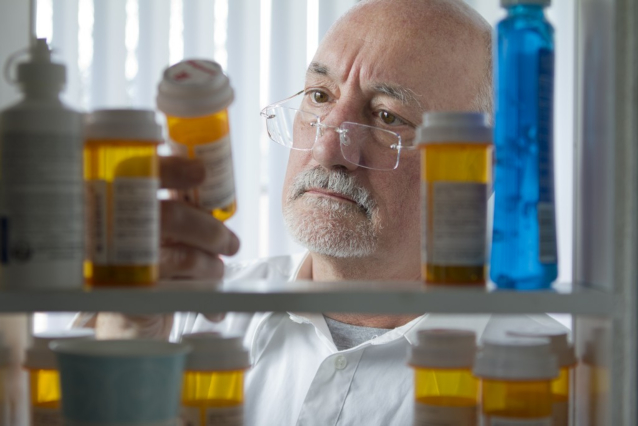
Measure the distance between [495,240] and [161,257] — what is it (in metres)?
0.42

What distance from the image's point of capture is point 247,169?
8.87 feet

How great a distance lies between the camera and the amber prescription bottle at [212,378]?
2.51ft

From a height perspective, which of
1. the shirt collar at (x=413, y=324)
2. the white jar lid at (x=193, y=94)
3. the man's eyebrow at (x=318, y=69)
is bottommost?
the shirt collar at (x=413, y=324)

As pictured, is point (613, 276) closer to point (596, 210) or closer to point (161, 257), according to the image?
point (596, 210)

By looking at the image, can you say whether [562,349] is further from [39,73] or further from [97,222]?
[39,73]

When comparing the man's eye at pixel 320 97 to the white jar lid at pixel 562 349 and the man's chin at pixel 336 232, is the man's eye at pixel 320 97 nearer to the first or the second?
the man's chin at pixel 336 232

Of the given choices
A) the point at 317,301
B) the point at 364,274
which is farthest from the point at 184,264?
the point at 364,274

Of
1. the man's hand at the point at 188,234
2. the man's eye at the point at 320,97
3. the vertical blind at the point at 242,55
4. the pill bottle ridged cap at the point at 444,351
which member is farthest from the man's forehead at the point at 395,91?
the vertical blind at the point at 242,55

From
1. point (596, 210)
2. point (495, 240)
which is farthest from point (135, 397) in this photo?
point (596, 210)

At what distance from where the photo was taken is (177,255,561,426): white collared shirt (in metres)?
1.42

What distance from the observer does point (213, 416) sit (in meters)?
0.75

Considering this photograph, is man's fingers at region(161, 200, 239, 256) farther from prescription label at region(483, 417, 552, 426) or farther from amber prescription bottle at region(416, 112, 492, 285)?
prescription label at region(483, 417, 552, 426)

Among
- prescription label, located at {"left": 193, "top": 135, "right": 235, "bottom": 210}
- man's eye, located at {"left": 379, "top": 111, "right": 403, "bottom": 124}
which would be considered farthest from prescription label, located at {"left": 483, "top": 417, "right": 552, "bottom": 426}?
man's eye, located at {"left": 379, "top": 111, "right": 403, "bottom": 124}

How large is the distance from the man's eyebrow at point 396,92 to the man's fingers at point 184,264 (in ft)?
2.46
